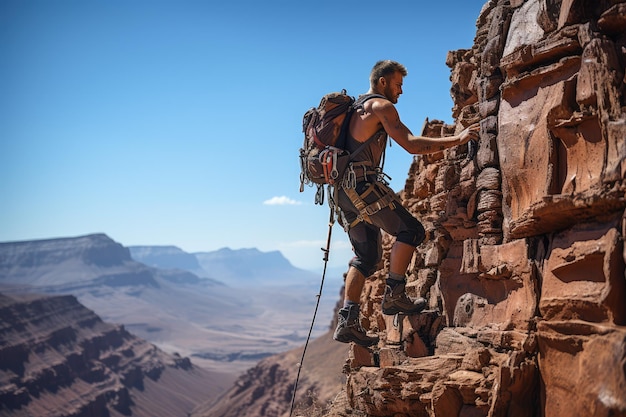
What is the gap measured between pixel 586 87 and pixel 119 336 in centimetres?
8309

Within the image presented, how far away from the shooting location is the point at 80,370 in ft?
209

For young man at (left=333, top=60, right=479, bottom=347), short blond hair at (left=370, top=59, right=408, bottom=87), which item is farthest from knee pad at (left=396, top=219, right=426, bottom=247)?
short blond hair at (left=370, top=59, right=408, bottom=87)

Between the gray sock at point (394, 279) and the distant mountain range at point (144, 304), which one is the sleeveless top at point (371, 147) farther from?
the distant mountain range at point (144, 304)

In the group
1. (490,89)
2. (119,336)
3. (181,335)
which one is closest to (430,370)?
(490,89)

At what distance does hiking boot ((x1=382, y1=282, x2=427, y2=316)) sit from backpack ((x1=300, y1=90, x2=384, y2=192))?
4.54 feet


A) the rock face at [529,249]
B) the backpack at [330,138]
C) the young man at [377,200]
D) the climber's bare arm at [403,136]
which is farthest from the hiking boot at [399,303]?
the climber's bare arm at [403,136]

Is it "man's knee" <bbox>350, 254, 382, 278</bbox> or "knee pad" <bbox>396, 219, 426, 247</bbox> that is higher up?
"knee pad" <bbox>396, 219, 426, 247</bbox>

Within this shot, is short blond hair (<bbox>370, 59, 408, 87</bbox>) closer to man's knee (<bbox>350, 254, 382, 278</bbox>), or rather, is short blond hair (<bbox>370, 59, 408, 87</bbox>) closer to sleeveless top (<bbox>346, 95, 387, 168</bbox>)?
sleeveless top (<bbox>346, 95, 387, 168</bbox>)

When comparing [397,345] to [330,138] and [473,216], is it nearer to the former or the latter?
[473,216]

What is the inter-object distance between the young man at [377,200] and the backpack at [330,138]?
0.28 feet

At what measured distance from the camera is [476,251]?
580 centimetres

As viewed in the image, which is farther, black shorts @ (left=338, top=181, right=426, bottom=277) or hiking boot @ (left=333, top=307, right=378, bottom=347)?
hiking boot @ (left=333, top=307, right=378, bottom=347)

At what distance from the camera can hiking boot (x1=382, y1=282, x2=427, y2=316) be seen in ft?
19.6

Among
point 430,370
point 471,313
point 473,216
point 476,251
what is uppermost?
point 473,216
